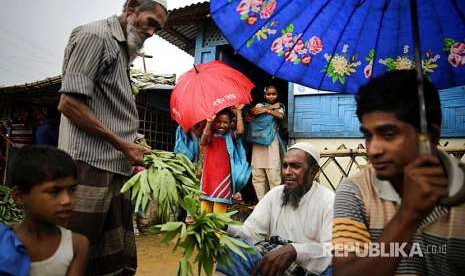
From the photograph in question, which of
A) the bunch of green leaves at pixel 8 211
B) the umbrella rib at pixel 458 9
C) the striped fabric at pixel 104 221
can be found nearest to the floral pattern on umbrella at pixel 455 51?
the umbrella rib at pixel 458 9

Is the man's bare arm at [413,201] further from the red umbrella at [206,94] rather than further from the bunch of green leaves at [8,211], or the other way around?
the bunch of green leaves at [8,211]

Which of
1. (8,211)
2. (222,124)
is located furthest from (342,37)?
(8,211)

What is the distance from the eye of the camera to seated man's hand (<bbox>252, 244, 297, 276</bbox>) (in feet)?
8.05

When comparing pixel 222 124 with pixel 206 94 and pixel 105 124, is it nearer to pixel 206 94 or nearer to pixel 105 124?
pixel 206 94

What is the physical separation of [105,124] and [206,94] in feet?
9.74

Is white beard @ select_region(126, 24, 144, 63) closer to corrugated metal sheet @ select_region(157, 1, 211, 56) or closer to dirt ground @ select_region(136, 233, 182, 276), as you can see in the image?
dirt ground @ select_region(136, 233, 182, 276)

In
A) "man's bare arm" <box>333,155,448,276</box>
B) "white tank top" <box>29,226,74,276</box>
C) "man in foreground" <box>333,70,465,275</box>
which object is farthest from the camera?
"white tank top" <box>29,226,74,276</box>

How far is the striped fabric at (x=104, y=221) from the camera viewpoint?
2252mm

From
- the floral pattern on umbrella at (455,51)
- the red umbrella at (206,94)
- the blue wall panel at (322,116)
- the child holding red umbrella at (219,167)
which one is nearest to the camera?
the floral pattern on umbrella at (455,51)

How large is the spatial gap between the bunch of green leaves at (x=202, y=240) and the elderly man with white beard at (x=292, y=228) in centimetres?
24

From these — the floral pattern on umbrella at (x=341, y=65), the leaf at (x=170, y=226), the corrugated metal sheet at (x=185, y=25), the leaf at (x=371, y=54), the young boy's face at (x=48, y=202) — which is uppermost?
the corrugated metal sheet at (x=185, y=25)

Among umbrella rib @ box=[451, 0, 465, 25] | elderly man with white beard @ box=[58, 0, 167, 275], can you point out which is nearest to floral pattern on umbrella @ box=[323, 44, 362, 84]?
umbrella rib @ box=[451, 0, 465, 25]

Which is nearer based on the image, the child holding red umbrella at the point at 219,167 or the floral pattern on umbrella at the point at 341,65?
the floral pattern on umbrella at the point at 341,65

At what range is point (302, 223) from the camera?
2.97m
